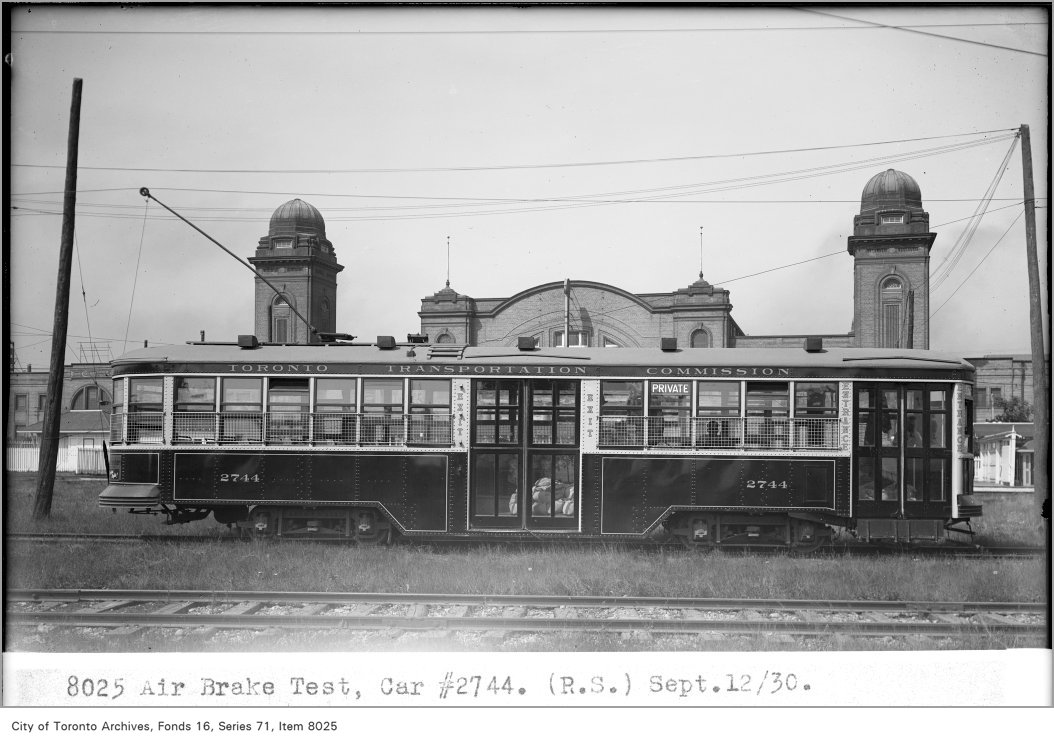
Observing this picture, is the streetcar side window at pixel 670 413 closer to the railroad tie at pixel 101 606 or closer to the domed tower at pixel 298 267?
the domed tower at pixel 298 267

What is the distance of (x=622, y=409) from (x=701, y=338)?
34.1 feet

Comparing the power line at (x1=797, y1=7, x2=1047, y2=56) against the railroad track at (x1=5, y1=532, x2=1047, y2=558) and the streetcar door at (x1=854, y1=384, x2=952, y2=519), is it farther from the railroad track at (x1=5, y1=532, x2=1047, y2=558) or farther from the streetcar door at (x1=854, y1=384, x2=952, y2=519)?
the railroad track at (x1=5, y1=532, x2=1047, y2=558)

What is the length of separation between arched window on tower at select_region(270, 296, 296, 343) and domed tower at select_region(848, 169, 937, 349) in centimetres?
1018

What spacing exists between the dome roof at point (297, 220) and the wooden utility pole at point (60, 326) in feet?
8.28

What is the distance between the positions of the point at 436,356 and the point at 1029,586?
24.5 ft

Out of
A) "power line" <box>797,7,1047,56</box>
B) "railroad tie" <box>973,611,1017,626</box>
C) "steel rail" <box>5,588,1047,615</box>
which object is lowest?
"railroad tie" <box>973,611,1017,626</box>

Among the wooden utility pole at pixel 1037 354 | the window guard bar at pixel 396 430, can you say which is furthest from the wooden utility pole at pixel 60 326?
the wooden utility pole at pixel 1037 354

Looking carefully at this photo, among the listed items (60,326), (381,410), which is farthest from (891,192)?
(60,326)

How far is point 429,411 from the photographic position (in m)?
10.3

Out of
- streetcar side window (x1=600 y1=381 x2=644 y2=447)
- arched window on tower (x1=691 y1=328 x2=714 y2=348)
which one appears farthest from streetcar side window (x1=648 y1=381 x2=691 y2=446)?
arched window on tower (x1=691 y1=328 x2=714 y2=348)

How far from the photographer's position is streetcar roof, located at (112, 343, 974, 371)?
10.1m

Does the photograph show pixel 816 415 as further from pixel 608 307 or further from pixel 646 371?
pixel 608 307

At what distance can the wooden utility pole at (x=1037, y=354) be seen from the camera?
8.45 meters
